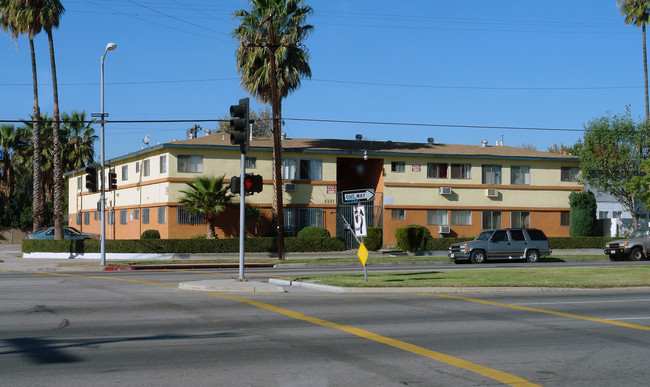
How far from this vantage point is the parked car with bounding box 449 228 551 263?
3322cm

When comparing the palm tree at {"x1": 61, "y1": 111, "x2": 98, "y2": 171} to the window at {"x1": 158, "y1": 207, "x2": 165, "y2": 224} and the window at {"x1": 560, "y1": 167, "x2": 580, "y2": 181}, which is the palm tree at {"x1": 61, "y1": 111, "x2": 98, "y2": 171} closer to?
the window at {"x1": 158, "y1": 207, "x2": 165, "y2": 224}

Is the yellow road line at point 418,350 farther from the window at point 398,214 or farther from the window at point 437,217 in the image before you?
the window at point 437,217

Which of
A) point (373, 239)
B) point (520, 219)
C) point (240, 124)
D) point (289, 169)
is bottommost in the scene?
point (373, 239)

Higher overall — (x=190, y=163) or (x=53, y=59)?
(x=53, y=59)

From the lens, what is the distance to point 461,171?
148 feet

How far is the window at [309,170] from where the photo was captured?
42.4m

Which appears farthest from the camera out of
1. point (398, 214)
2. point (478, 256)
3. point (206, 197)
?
point (398, 214)

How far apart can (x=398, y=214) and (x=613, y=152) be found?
15466 millimetres

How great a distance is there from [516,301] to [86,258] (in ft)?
85.9

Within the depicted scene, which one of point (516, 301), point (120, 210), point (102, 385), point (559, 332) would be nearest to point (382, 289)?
point (516, 301)

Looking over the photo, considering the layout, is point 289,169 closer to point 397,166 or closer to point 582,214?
point 397,166

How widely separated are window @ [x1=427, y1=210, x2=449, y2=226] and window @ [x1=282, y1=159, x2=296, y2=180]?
380 inches

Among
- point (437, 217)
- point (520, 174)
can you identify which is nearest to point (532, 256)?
point (437, 217)

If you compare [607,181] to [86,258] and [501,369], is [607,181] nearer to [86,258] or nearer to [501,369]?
[86,258]
